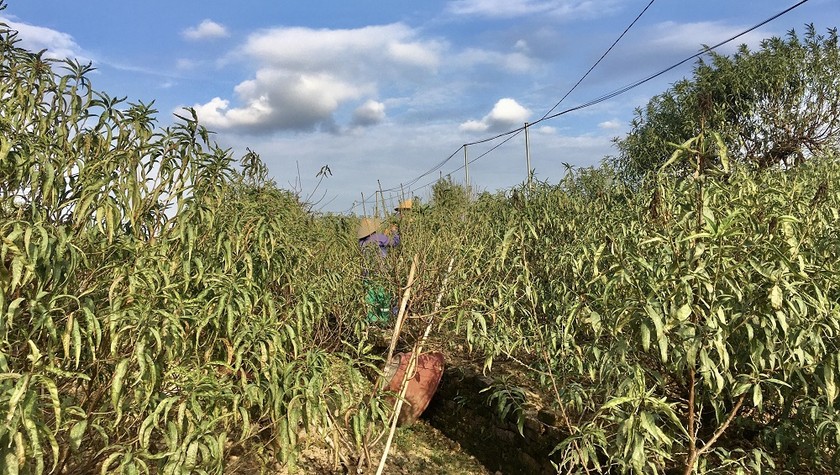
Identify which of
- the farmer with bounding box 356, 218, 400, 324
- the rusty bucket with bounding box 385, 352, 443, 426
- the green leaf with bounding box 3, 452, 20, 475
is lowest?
the rusty bucket with bounding box 385, 352, 443, 426

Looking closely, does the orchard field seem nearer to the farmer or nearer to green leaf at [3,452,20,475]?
green leaf at [3,452,20,475]

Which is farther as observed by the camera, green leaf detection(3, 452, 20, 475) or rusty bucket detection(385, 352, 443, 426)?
rusty bucket detection(385, 352, 443, 426)

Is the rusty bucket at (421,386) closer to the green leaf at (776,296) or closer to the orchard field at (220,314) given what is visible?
the orchard field at (220,314)

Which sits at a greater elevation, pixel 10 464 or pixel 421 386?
pixel 10 464

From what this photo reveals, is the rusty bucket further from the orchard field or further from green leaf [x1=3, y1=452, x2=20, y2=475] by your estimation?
green leaf [x1=3, y1=452, x2=20, y2=475]

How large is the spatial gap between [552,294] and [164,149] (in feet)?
9.33

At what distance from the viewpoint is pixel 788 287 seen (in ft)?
6.27

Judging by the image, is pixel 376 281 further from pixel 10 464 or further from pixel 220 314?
pixel 10 464

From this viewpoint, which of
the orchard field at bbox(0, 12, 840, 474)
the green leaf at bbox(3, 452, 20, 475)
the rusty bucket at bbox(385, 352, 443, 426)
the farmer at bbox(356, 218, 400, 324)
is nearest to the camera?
the green leaf at bbox(3, 452, 20, 475)

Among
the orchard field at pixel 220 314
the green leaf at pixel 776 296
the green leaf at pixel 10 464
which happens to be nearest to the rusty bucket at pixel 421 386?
the orchard field at pixel 220 314

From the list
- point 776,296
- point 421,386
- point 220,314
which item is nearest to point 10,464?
point 220,314

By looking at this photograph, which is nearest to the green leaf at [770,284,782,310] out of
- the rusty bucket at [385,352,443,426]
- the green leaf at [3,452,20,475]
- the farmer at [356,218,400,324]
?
the green leaf at [3,452,20,475]

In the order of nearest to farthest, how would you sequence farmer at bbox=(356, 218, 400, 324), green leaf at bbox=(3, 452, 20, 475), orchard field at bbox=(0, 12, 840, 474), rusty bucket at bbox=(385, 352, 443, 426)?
green leaf at bbox=(3, 452, 20, 475) → orchard field at bbox=(0, 12, 840, 474) → farmer at bbox=(356, 218, 400, 324) → rusty bucket at bbox=(385, 352, 443, 426)

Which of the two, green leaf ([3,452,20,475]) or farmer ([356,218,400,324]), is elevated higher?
farmer ([356,218,400,324])
